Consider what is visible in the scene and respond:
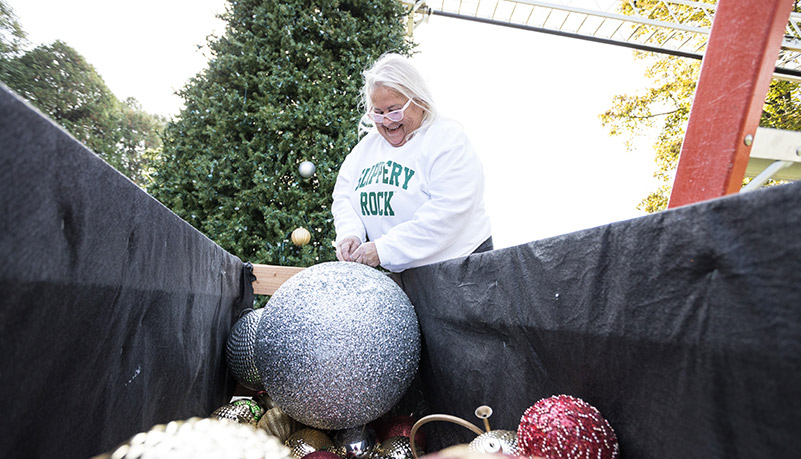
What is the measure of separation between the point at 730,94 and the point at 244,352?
2752mm

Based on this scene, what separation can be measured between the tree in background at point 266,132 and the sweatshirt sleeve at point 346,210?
1280 mm

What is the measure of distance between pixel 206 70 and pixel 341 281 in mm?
3668

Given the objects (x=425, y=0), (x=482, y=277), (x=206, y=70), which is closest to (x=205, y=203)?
(x=206, y=70)

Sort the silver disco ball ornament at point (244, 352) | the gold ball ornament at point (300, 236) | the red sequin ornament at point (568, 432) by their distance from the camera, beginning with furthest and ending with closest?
the gold ball ornament at point (300, 236), the silver disco ball ornament at point (244, 352), the red sequin ornament at point (568, 432)

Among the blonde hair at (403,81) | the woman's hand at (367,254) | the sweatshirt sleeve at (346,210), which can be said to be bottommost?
the woman's hand at (367,254)

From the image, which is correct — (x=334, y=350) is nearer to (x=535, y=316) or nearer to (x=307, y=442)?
(x=307, y=442)

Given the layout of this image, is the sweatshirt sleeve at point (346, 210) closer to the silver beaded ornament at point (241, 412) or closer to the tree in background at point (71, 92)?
the silver beaded ornament at point (241, 412)

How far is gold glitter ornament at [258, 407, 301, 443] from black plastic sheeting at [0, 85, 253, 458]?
663mm

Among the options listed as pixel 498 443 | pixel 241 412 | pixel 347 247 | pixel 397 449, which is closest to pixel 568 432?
pixel 498 443

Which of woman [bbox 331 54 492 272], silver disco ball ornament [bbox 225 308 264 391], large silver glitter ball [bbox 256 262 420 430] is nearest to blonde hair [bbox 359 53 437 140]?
woman [bbox 331 54 492 272]

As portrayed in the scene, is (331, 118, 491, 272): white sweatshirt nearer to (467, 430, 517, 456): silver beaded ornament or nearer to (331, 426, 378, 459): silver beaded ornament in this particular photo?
(331, 426, 378, 459): silver beaded ornament

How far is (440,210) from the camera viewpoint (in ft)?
7.62

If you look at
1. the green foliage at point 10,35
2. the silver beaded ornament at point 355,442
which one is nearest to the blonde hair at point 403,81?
the silver beaded ornament at point 355,442

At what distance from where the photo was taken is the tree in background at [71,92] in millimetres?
13609
